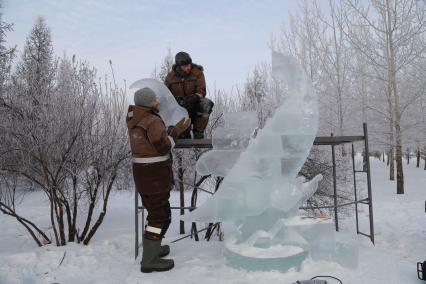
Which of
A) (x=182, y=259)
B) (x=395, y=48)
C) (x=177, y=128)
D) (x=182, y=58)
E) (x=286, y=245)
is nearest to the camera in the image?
(x=286, y=245)

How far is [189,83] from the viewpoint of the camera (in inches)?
171

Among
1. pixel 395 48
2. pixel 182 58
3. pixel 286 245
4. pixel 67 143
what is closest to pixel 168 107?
pixel 182 58

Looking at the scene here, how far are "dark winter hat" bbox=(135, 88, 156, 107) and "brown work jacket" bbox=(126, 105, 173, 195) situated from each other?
51 millimetres

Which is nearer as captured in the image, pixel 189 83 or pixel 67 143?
pixel 189 83

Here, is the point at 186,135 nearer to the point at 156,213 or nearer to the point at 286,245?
the point at 156,213

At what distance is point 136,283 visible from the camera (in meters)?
3.16

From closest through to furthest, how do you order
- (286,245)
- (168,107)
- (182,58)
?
(286,245) < (168,107) < (182,58)

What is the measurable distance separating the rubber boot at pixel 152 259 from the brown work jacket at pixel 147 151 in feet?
1.64

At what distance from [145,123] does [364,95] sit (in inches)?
465

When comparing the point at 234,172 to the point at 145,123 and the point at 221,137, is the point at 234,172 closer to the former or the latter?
the point at 221,137

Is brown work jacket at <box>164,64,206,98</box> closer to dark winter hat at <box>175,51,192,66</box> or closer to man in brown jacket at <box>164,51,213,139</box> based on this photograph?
man in brown jacket at <box>164,51,213,139</box>

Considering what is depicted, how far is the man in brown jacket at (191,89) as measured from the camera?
4.22m

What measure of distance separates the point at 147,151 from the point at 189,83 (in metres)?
1.25

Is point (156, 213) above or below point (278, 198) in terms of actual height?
below
